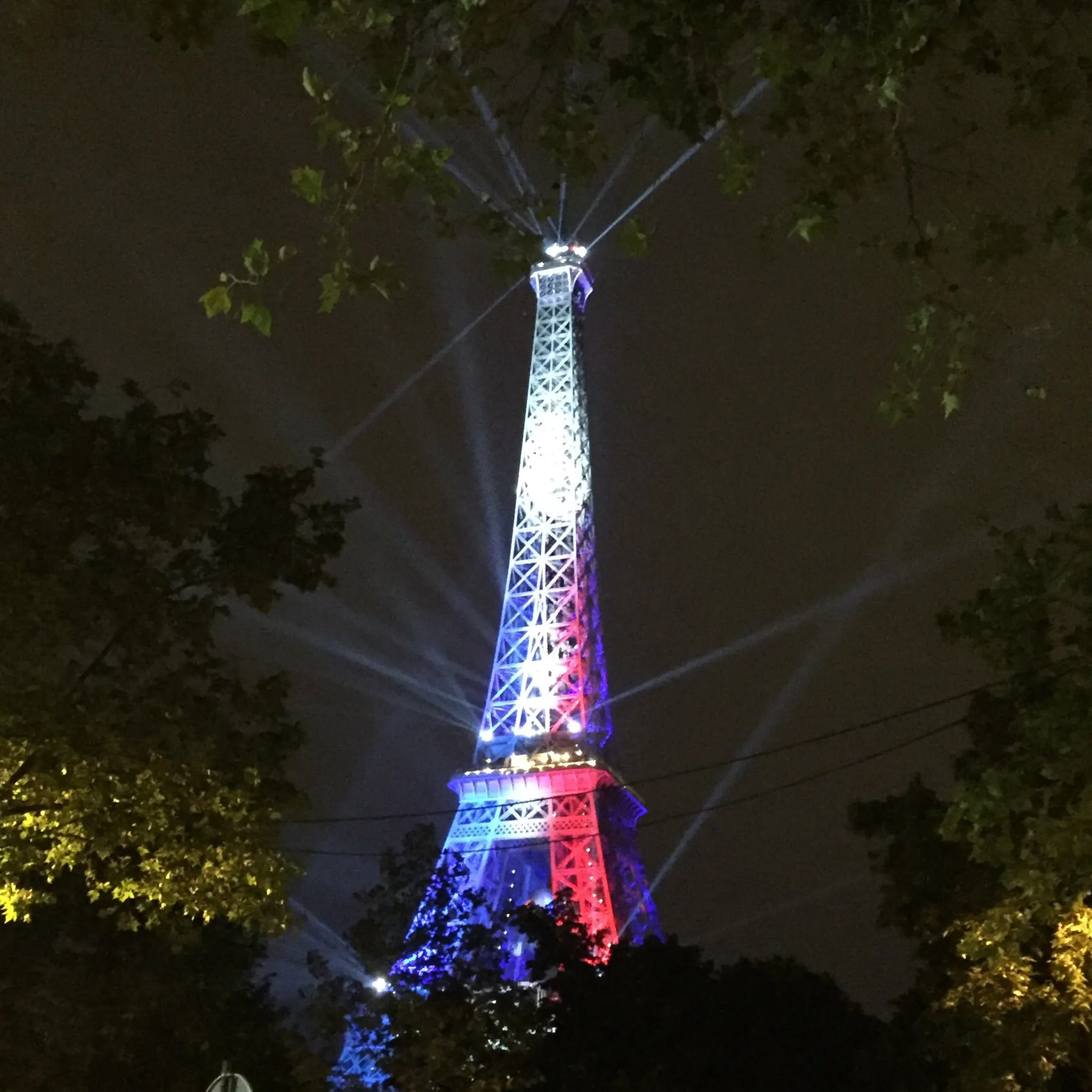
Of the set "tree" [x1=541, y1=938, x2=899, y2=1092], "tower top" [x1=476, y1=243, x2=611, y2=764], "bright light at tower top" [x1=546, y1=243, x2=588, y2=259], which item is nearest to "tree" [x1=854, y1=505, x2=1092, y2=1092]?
"tree" [x1=541, y1=938, x2=899, y2=1092]

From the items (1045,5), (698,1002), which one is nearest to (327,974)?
(698,1002)

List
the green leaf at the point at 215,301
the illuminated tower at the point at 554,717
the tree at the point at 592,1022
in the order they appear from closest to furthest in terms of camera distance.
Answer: the green leaf at the point at 215,301, the tree at the point at 592,1022, the illuminated tower at the point at 554,717

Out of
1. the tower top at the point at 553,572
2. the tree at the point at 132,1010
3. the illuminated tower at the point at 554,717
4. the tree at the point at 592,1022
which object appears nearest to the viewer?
the tree at the point at 132,1010

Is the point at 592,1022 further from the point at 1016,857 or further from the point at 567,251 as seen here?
the point at 567,251

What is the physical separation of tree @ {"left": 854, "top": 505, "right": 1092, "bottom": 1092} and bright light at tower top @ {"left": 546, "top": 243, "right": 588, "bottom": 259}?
95.7 ft

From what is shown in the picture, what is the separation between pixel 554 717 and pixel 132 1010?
21.0 meters

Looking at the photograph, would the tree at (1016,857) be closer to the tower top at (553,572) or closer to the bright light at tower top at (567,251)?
the tower top at (553,572)

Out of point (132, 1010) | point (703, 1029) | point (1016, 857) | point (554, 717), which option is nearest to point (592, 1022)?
point (703, 1029)

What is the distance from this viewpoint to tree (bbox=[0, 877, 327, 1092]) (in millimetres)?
11297

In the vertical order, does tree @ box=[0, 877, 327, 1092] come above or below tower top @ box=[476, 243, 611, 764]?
below

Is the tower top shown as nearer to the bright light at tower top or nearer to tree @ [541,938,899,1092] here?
the bright light at tower top

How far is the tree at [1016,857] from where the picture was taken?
8656 mm

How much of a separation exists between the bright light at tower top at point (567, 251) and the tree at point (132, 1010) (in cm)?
2914

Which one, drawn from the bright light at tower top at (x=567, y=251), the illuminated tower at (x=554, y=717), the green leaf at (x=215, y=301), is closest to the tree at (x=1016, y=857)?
the green leaf at (x=215, y=301)
